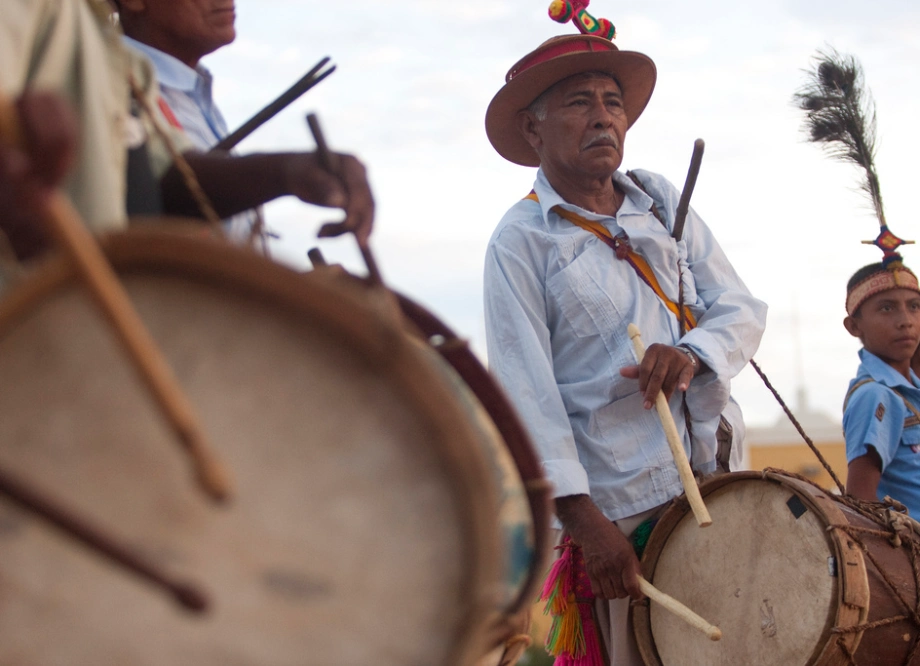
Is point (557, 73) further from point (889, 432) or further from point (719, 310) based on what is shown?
point (889, 432)

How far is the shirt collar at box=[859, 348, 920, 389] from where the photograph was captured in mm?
4445

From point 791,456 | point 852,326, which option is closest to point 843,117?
point 852,326

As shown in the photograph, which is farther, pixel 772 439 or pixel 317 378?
pixel 772 439

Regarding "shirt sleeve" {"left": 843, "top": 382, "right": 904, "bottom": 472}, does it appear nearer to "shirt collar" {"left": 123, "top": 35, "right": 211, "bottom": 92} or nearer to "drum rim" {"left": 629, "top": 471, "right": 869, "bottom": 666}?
"drum rim" {"left": 629, "top": 471, "right": 869, "bottom": 666}

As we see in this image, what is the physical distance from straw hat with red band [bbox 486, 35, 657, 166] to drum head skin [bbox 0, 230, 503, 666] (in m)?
2.60

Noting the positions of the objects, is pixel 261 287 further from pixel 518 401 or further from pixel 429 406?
pixel 518 401

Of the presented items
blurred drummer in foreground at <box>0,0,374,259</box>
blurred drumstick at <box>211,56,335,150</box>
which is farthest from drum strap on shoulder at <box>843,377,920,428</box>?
blurred drummer in foreground at <box>0,0,374,259</box>

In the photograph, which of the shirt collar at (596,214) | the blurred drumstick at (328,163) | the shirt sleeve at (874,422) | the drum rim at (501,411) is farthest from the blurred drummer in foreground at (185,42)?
the shirt sleeve at (874,422)

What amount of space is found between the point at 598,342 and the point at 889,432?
1.60 metres

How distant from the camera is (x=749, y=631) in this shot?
3.05m

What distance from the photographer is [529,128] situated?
3.88 m

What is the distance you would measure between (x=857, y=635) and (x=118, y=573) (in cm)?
222

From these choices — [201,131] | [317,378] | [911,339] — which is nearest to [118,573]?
[317,378]

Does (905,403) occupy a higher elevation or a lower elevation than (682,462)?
lower
